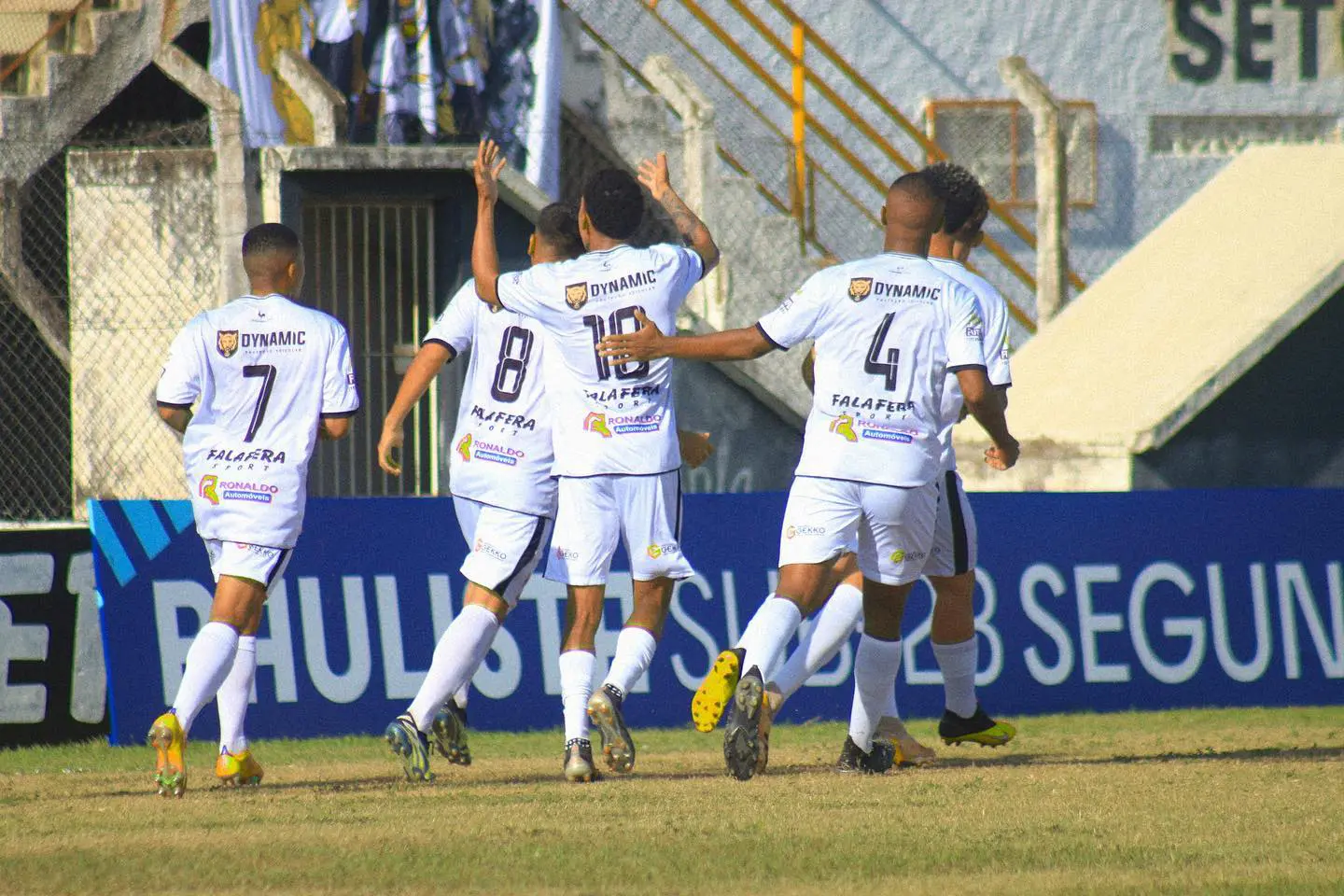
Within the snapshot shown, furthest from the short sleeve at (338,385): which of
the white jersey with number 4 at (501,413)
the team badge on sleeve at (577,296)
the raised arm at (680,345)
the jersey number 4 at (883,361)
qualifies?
the jersey number 4 at (883,361)

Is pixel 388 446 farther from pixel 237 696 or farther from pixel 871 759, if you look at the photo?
pixel 871 759

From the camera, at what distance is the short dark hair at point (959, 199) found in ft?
26.9

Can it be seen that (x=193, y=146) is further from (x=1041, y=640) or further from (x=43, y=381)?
(x=1041, y=640)

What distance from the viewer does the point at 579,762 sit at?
7.42 metres

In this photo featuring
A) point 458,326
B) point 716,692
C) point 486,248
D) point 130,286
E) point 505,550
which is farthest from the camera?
point 130,286

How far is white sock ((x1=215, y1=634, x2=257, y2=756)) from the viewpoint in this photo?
24.9 feet

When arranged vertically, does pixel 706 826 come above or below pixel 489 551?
below

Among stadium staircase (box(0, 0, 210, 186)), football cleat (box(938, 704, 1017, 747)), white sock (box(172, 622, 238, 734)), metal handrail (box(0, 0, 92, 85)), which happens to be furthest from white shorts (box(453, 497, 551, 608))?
metal handrail (box(0, 0, 92, 85))

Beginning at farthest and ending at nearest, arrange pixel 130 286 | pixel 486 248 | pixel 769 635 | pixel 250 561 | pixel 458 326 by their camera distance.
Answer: pixel 130 286 < pixel 458 326 < pixel 486 248 < pixel 250 561 < pixel 769 635

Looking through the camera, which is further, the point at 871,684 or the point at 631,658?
the point at 871,684

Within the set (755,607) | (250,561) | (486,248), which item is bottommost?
(755,607)

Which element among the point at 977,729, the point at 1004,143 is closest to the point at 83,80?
the point at 977,729

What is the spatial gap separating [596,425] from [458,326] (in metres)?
1.03

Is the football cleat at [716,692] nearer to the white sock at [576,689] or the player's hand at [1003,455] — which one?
the white sock at [576,689]
